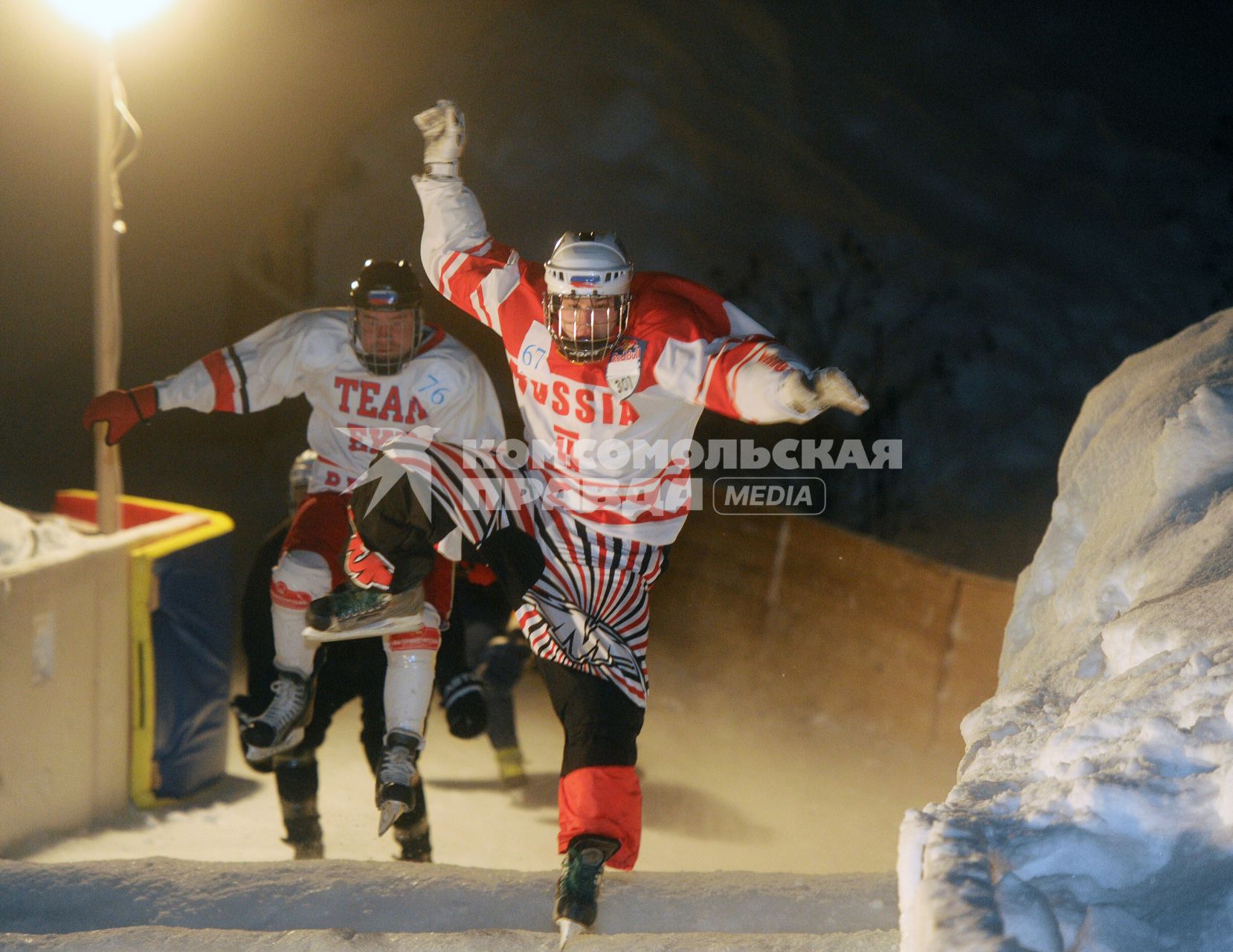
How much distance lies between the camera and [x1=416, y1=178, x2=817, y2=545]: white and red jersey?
3387mm

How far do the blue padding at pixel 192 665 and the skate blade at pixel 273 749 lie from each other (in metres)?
1.49

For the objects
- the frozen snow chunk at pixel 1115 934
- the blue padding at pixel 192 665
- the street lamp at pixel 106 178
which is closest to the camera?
the frozen snow chunk at pixel 1115 934

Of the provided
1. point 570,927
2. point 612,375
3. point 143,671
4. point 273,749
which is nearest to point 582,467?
point 612,375

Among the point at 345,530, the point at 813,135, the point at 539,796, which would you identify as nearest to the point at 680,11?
the point at 813,135

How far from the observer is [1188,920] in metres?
2.01

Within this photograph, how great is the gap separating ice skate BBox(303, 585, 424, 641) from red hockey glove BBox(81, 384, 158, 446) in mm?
979

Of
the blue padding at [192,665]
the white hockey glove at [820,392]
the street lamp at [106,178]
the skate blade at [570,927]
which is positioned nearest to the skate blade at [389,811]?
the skate blade at [570,927]

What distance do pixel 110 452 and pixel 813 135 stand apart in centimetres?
1450

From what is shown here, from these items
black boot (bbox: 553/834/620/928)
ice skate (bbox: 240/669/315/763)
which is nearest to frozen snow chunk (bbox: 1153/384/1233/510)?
black boot (bbox: 553/834/620/928)

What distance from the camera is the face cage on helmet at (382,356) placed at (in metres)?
4.17

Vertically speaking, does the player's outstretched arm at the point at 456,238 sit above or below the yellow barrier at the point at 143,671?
above

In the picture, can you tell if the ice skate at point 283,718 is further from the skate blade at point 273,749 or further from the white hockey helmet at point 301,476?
the white hockey helmet at point 301,476

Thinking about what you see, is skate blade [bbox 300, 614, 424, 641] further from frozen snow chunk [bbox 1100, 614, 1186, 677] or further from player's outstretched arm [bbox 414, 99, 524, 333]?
frozen snow chunk [bbox 1100, 614, 1186, 677]

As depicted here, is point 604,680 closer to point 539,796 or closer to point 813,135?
point 539,796
